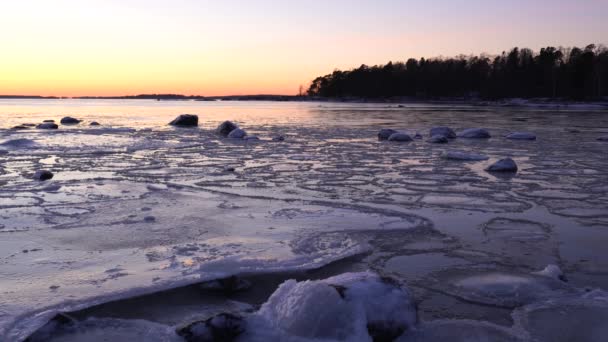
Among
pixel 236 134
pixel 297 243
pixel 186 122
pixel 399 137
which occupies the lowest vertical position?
pixel 297 243

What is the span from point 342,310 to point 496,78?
89.8 metres

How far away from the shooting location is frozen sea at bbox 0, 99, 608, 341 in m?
2.89

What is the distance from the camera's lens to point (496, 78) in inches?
3344

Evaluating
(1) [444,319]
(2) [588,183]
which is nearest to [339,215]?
(1) [444,319]

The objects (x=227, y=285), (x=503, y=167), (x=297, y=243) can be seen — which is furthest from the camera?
(x=503, y=167)

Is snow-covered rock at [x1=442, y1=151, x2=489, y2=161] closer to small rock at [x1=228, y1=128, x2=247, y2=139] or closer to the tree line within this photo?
small rock at [x1=228, y1=128, x2=247, y2=139]

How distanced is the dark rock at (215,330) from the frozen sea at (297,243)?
92 millimetres

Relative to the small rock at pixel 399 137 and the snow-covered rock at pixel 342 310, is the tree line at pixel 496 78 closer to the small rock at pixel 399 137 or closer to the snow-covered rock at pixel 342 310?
the small rock at pixel 399 137

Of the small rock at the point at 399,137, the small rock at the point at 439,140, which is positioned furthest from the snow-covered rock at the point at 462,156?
the small rock at the point at 399,137

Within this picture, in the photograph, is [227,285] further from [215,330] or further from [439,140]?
[439,140]

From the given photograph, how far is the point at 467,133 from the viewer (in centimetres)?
1603

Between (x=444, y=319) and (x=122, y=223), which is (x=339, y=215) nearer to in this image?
(x=122, y=223)

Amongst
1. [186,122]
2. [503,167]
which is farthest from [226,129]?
[503,167]

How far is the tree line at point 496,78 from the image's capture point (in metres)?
72.0
